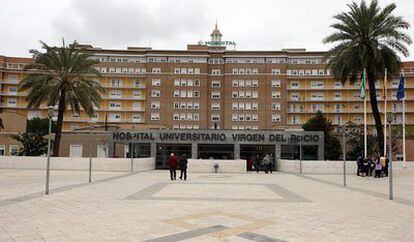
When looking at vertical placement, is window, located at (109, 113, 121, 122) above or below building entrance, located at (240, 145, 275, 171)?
above

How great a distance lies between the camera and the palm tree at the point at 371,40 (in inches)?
1239

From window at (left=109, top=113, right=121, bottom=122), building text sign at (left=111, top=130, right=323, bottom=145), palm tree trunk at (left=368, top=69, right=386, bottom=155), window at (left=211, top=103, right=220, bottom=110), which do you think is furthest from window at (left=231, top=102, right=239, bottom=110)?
palm tree trunk at (left=368, top=69, right=386, bottom=155)

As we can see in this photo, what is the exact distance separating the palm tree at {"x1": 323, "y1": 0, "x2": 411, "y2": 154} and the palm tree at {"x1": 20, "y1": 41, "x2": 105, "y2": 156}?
2328 cm

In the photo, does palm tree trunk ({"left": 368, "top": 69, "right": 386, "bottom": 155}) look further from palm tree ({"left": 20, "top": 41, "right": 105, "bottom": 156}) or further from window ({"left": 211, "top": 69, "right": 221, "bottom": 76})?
window ({"left": 211, "top": 69, "right": 221, "bottom": 76})

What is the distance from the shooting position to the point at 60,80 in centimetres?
3753

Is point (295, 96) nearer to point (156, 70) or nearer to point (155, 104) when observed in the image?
point (155, 104)

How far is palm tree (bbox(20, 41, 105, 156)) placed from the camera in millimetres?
36562

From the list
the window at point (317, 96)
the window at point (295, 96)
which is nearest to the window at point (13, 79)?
the window at point (295, 96)

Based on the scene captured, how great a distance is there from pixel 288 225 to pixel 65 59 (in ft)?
108

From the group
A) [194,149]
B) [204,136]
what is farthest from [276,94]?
[194,149]

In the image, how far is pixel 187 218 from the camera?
34.4 ft

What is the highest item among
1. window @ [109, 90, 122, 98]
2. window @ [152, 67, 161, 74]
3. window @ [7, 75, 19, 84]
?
window @ [152, 67, 161, 74]

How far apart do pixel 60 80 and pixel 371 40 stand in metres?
27.9

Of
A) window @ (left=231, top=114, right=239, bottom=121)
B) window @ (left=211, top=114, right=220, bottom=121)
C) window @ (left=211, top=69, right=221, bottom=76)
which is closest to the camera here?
window @ (left=231, top=114, right=239, bottom=121)
